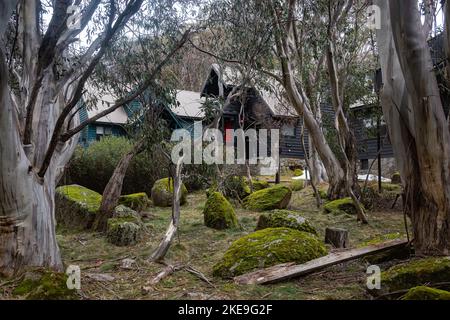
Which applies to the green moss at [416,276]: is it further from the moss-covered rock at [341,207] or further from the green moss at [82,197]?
the green moss at [82,197]

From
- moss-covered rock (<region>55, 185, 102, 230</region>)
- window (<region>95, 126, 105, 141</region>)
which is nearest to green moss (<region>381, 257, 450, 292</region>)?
moss-covered rock (<region>55, 185, 102, 230</region>)

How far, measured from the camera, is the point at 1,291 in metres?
4.43

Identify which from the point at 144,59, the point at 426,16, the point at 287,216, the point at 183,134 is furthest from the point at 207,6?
the point at 287,216

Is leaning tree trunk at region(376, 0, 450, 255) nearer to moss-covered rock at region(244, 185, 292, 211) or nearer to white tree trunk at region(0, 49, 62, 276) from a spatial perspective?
white tree trunk at region(0, 49, 62, 276)

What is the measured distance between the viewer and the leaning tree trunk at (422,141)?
5.66 m

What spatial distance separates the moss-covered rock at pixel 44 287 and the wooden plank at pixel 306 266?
2107 mm

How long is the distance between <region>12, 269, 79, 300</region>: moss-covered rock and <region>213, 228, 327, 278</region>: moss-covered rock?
2161 mm

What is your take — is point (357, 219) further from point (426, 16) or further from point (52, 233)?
point (52, 233)

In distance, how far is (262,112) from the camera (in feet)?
77.1

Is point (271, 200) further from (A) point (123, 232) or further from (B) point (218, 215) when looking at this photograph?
(A) point (123, 232)

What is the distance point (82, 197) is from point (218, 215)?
12.1 ft

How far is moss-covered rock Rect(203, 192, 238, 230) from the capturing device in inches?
374

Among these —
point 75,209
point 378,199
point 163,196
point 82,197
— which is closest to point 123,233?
point 75,209

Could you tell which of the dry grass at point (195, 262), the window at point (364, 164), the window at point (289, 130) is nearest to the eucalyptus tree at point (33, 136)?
the dry grass at point (195, 262)
